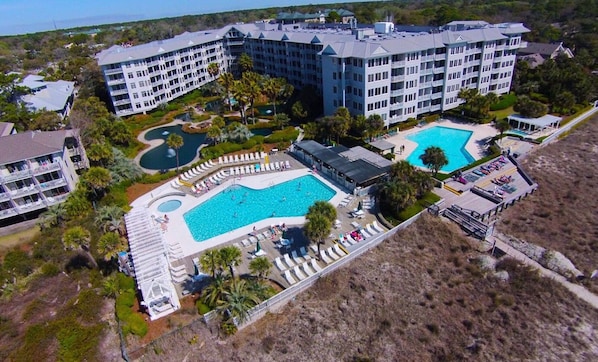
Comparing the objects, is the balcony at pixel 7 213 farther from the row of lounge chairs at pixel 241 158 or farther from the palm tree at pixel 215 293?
the palm tree at pixel 215 293

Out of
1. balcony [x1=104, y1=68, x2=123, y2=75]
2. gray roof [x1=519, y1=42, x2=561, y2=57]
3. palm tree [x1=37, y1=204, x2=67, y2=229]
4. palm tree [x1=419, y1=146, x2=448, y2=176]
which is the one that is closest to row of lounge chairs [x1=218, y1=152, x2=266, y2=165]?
palm tree [x1=37, y1=204, x2=67, y2=229]

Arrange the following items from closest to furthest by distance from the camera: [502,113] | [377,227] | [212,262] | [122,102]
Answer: [212,262], [377,227], [502,113], [122,102]

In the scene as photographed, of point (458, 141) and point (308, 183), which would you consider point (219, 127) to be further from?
point (458, 141)

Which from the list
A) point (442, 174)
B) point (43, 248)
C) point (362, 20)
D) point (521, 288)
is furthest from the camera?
point (362, 20)

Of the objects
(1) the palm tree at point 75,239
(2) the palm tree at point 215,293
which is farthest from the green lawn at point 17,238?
(2) the palm tree at point 215,293

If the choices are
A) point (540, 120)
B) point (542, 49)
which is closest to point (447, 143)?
point (540, 120)

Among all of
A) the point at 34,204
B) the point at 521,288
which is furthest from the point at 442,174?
the point at 34,204

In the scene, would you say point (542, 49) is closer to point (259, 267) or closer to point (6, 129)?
point (259, 267)
